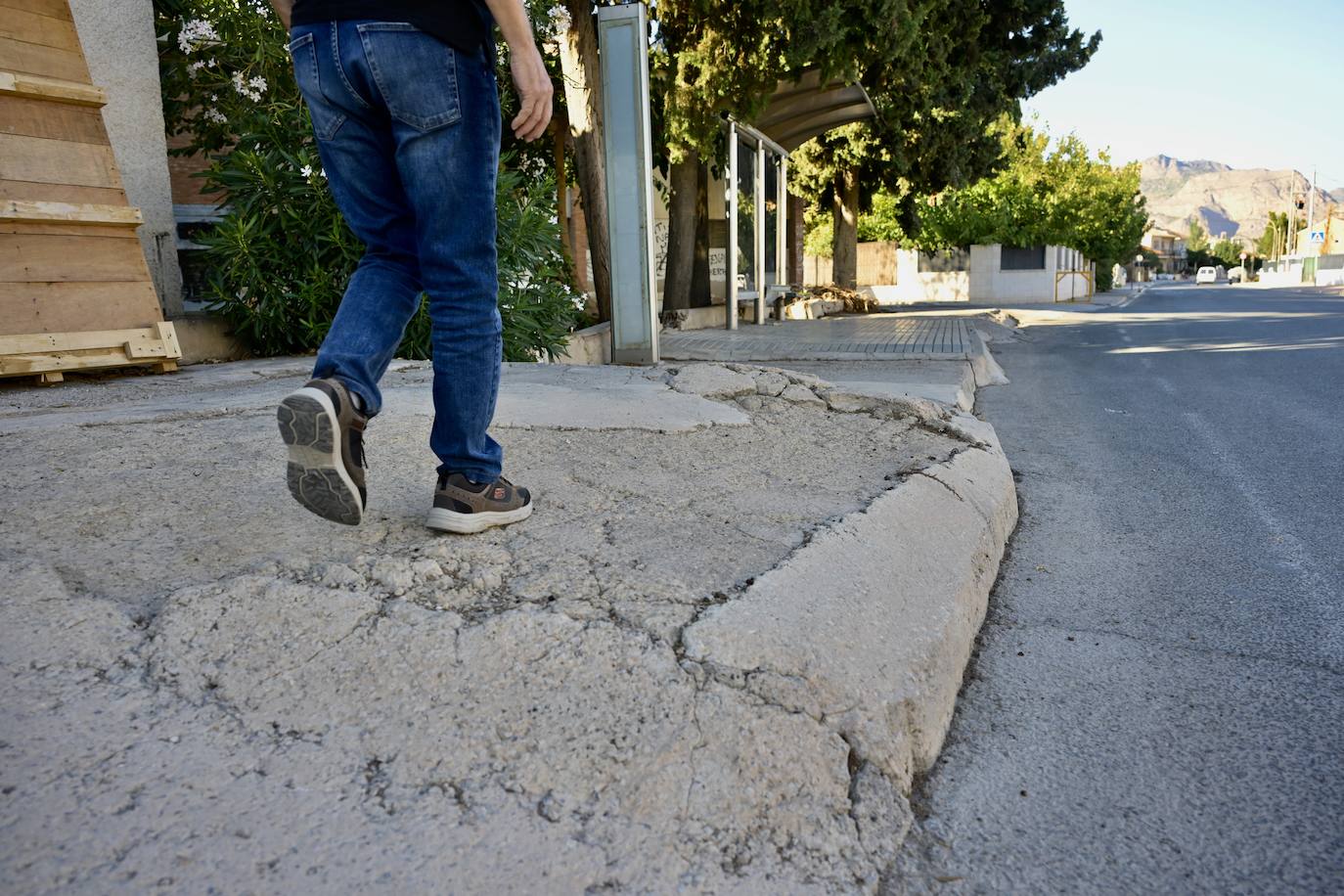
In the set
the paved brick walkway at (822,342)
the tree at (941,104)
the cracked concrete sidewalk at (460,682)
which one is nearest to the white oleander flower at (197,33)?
the paved brick walkway at (822,342)

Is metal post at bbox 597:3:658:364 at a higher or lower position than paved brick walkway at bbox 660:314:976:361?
higher

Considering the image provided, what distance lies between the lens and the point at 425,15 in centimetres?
192

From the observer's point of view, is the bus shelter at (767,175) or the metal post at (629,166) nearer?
the metal post at (629,166)

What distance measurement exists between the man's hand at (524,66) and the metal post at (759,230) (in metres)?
11.3

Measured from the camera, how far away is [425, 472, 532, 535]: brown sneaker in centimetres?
213

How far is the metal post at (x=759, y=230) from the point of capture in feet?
42.7

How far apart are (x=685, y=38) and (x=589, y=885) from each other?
10372mm

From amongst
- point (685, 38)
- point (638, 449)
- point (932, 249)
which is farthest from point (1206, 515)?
point (932, 249)

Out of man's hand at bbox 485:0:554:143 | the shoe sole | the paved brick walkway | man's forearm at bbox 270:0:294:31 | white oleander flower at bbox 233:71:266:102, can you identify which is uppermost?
white oleander flower at bbox 233:71:266:102

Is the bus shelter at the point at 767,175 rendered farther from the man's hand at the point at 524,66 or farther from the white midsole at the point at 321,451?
the white midsole at the point at 321,451

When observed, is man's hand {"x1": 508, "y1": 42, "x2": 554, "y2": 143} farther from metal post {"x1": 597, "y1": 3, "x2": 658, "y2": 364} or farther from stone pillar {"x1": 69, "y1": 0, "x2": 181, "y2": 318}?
stone pillar {"x1": 69, "y1": 0, "x2": 181, "y2": 318}

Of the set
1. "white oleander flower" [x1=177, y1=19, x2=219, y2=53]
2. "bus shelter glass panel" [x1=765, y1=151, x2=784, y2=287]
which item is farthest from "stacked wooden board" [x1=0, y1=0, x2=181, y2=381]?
"bus shelter glass panel" [x1=765, y1=151, x2=784, y2=287]

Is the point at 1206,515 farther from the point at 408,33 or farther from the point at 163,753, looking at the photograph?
the point at 163,753

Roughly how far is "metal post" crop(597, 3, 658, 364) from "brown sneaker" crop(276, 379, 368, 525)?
4.83 m
